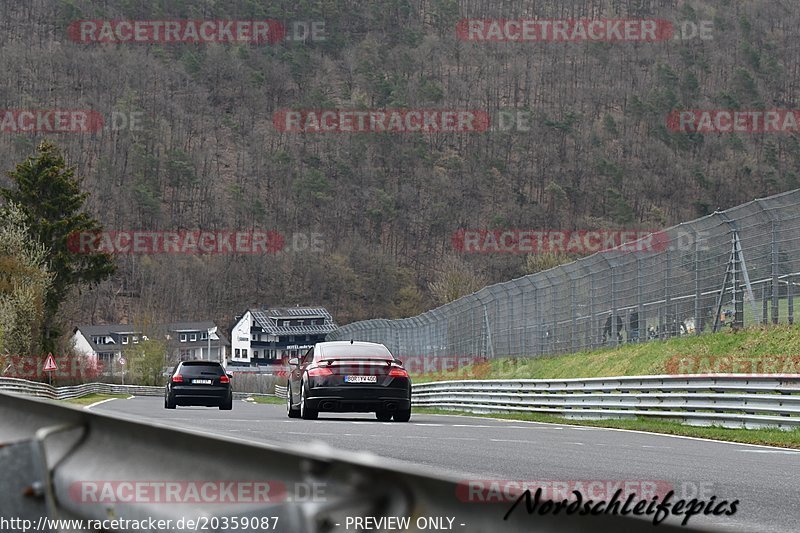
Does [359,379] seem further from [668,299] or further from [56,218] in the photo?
[56,218]

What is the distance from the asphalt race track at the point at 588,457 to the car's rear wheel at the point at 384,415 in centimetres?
121

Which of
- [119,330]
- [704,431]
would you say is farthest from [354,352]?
[119,330]

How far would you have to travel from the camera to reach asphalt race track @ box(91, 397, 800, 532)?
28.9 ft

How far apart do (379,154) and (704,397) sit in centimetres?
17299

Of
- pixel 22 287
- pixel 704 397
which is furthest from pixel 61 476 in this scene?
pixel 22 287

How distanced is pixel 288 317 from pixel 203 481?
5706 inches

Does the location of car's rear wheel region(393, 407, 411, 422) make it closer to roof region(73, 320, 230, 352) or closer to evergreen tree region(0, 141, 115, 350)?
evergreen tree region(0, 141, 115, 350)

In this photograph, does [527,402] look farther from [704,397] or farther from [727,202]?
[727,202]

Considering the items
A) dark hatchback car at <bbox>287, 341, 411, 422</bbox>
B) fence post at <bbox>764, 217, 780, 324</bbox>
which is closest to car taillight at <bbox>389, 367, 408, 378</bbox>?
dark hatchback car at <bbox>287, 341, 411, 422</bbox>

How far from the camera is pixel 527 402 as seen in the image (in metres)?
27.7

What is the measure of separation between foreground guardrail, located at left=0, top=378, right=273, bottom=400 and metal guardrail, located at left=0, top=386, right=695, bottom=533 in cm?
1497

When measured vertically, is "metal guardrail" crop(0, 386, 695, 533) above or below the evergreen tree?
below

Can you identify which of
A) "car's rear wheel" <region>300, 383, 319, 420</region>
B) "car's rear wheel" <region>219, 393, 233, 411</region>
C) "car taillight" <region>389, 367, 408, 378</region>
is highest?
"car taillight" <region>389, 367, 408, 378</region>

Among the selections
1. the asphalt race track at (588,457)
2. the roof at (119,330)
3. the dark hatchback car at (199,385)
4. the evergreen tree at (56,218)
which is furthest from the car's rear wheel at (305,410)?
the roof at (119,330)
